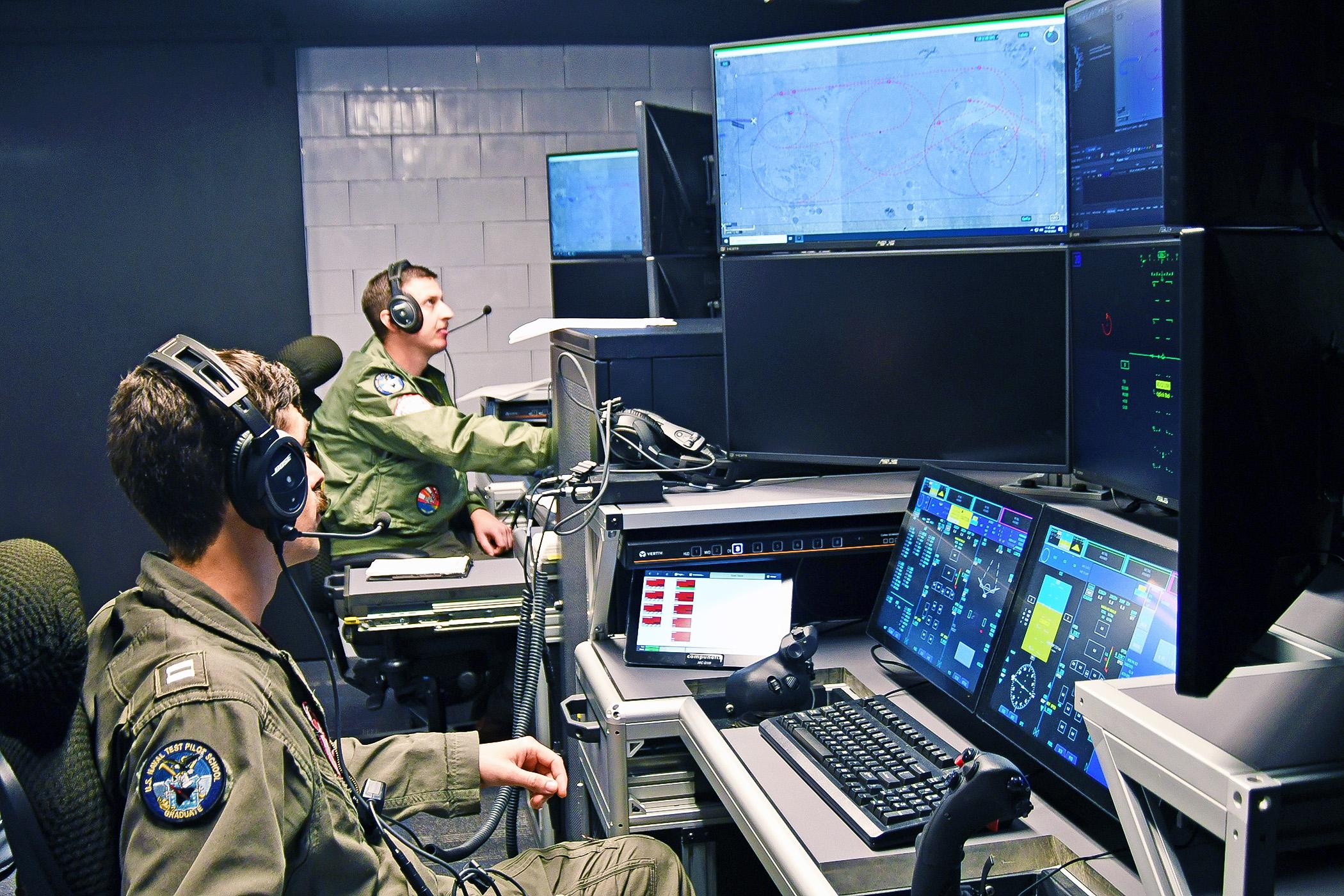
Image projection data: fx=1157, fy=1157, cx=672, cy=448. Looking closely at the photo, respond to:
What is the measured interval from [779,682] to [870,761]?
263mm

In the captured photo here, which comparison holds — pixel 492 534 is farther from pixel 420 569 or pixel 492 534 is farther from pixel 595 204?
pixel 595 204

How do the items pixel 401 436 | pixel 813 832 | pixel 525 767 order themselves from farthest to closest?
1. pixel 401 436
2. pixel 525 767
3. pixel 813 832

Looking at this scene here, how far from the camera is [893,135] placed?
1.85 m

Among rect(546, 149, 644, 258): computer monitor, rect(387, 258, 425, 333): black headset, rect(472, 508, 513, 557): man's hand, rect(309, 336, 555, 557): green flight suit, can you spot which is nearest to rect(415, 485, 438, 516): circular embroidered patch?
rect(309, 336, 555, 557): green flight suit

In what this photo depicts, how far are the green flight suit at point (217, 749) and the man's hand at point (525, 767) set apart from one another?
187mm

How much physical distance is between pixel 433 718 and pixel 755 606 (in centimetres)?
132

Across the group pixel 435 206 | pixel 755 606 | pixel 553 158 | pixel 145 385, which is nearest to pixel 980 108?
pixel 755 606

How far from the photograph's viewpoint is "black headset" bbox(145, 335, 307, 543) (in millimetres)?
1351

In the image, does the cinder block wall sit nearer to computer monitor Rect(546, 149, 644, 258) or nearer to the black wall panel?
the black wall panel

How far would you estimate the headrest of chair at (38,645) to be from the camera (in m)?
1.02

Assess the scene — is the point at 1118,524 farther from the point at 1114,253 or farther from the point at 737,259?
the point at 737,259

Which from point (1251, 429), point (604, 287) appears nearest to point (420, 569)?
point (604, 287)

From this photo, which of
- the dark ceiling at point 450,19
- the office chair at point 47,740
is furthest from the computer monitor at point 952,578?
the dark ceiling at point 450,19

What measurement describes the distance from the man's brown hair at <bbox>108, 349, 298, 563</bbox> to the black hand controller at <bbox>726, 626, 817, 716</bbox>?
2.54 ft
